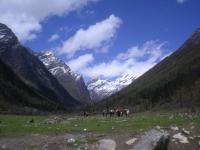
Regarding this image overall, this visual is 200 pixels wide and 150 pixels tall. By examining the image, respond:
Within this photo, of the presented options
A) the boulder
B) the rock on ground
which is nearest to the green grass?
the rock on ground

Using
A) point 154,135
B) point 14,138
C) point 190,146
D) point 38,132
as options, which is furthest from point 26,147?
point 190,146

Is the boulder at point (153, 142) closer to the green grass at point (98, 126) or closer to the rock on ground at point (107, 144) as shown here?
the rock on ground at point (107, 144)

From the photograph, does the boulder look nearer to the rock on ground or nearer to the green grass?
the rock on ground

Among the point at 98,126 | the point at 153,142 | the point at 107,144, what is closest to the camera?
the point at 153,142

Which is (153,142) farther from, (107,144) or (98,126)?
(98,126)

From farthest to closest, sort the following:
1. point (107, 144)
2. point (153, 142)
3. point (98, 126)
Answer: point (98, 126) < point (107, 144) < point (153, 142)

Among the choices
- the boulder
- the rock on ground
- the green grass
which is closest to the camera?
the boulder

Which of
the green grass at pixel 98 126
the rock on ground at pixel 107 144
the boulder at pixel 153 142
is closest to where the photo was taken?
the boulder at pixel 153 142

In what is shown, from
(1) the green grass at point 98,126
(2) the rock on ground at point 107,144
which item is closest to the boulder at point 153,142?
(2) the rock on ground at point 107,144

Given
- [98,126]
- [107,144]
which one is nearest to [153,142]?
[107,144]

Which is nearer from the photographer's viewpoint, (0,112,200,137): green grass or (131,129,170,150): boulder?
(131,129,170,150): boulder

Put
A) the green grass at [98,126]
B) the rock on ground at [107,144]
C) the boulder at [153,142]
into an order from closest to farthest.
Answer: the boulder at [153,142] < the rock on ground at [107,144] < the green grass at [98,126]

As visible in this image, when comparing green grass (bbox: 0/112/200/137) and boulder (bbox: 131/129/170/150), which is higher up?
green grass (bbox: 0/112/200/137)

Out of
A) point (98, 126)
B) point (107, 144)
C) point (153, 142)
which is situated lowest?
point (107, 144)
